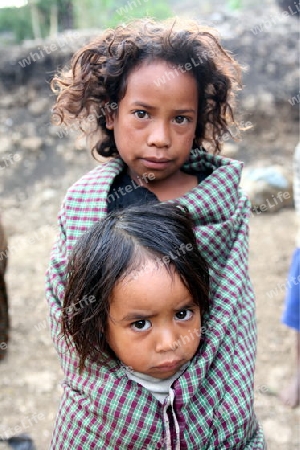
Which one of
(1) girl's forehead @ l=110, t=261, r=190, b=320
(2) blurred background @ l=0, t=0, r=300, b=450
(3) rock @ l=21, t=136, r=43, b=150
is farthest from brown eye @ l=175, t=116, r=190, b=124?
(3) rock @ l=21, t=136, r=43, b=150

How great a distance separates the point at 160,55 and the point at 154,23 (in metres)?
0.25

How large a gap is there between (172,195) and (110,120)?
34cm

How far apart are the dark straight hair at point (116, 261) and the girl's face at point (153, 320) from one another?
3 cm

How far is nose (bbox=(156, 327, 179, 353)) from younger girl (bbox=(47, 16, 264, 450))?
16cm

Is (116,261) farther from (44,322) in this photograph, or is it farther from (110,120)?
(44,322)

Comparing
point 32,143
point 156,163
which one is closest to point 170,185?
point 156,163

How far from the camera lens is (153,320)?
1.48m

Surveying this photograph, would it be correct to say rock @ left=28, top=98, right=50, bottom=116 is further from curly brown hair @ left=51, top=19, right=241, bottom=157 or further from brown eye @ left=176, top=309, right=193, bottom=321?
brown eye @ left=176, top=309, right=193, bottom=321

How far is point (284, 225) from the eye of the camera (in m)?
5.68

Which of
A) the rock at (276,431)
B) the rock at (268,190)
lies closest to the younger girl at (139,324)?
the rock at (276,431)

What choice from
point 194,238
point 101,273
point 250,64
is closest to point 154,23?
point 194,238

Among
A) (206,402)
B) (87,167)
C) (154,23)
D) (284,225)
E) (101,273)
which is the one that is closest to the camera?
(101,273)

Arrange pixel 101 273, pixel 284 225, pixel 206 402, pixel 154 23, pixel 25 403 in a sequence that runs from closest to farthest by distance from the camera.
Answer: pixel 101 273
pixel 206 402
pixel 154 23
pixel 25 403
pixel 284 225

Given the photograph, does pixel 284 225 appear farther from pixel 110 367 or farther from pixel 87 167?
pixel 110 367
